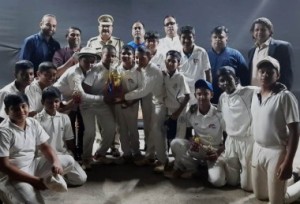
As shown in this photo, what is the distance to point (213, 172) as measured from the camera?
331 centimetres

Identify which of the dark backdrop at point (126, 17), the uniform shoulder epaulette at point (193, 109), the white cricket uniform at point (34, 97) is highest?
the dark backdrop at point (126, 17)

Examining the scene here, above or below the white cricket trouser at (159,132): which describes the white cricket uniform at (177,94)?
above

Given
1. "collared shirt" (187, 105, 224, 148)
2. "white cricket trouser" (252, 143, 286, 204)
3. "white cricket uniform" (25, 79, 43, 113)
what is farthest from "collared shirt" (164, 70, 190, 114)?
"white cricket uniform" (25, 79, 43, 113)

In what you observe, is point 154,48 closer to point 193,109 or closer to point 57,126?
point 193,109

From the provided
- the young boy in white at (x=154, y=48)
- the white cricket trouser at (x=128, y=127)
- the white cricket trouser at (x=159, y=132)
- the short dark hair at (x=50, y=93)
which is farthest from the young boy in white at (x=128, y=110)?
the short dark hair at (x=50, y=93)

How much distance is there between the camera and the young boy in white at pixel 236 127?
3.20 meters

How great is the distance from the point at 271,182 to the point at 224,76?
93 centimetres

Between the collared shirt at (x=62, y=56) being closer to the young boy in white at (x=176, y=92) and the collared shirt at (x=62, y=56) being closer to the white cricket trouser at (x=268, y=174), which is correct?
the young boy in white at (x=176, y=92)

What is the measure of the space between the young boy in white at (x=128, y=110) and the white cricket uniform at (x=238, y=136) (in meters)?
Result: 0.86

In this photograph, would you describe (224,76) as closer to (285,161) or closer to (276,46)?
(276,46)

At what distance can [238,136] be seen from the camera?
324 cm

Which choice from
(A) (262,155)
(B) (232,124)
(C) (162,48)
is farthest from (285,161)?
(C) (162,48)

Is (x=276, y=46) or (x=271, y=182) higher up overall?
(x=276, y=46)

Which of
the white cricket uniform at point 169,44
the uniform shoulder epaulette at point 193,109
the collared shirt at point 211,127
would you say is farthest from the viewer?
the white cricket uniform at point 169,44
